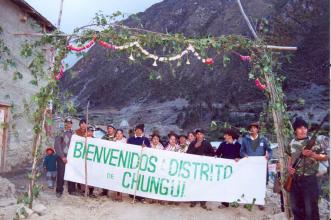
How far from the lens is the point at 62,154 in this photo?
315 inches

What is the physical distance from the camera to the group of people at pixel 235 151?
516 centimetres

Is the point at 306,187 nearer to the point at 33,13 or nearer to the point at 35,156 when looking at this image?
the point at 35,156

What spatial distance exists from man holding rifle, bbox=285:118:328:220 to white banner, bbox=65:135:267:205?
195 centimetres

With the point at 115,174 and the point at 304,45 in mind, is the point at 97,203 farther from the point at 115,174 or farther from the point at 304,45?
the point at 304,45

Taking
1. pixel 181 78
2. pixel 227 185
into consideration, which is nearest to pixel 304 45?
pixel 181 78

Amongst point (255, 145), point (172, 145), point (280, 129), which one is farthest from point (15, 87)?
point (280, 129)

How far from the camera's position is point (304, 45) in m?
36.2

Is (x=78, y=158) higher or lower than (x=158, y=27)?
lower

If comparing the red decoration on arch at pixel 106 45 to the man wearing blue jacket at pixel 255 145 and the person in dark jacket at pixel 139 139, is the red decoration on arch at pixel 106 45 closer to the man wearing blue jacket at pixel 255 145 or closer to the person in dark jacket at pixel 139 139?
the person in dark jacket at pixel 139 139

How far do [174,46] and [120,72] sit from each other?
166 ft

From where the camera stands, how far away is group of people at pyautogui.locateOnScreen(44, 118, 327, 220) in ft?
16.9

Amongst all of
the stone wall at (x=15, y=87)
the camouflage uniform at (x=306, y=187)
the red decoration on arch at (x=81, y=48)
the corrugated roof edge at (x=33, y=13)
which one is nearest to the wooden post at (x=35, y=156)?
the red decoration on arch at (x=81, y=48)

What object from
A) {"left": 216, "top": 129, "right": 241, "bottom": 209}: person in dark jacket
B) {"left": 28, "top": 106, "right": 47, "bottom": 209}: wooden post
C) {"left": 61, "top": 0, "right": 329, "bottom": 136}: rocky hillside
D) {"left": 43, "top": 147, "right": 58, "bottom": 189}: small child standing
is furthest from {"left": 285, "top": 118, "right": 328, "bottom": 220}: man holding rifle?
{"left": 61, "top": 0, "right": 329, "bottom": 136}: rocky hillside

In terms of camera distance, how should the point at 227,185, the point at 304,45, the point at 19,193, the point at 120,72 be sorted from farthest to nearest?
the point at 120,72
the point at 304,45
the point at 19,193
the point at 227,185
